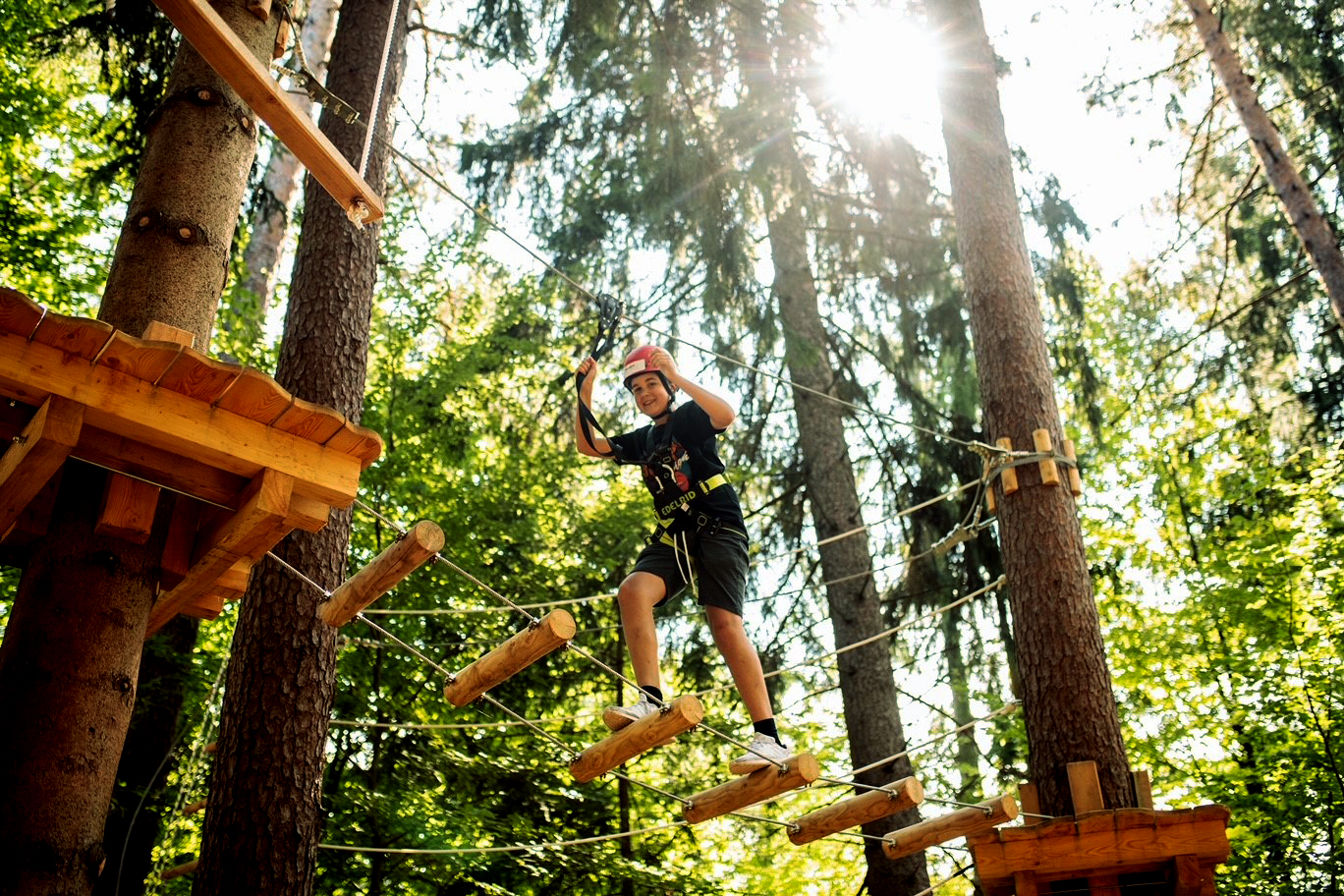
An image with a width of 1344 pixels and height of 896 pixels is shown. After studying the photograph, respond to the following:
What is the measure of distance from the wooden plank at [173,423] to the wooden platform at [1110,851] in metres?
2.73

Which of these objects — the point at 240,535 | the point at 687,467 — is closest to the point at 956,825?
the point at 687,467

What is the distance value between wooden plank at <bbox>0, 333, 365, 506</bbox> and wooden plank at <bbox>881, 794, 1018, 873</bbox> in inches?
97.9

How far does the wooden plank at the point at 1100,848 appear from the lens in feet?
12.8

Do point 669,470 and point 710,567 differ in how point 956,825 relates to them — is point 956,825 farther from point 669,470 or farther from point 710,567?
point 669,470

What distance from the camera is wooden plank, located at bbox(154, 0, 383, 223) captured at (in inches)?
104

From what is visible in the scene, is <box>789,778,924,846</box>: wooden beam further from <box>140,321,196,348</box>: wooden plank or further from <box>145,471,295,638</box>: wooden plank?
<box>140,321,196,348</box>: wooden plank

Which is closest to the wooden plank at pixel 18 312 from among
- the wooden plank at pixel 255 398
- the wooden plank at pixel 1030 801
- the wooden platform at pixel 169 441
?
the wooden platform at pixel 169 441

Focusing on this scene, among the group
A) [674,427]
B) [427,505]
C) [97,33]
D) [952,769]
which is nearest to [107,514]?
[674,427]

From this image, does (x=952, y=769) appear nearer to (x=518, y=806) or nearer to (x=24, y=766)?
(x=518, y=806)

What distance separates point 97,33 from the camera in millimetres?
5344

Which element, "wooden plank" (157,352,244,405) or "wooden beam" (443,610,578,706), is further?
"wooden beam" (443,610,578,706)

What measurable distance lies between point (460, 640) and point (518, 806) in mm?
1256

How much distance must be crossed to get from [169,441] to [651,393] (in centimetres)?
187

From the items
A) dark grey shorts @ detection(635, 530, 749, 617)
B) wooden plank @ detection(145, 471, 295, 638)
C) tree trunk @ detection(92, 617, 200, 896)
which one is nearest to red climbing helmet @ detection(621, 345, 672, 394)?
dark grey shorts @ detection(635, 530, 749, 617)
